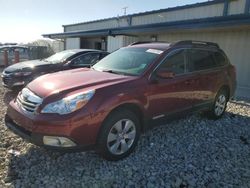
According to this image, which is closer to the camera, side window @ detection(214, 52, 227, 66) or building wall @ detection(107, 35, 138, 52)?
side window @ detection(214, 52, 227, 66)

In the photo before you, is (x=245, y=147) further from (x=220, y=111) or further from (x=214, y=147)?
(x=220, y=111)

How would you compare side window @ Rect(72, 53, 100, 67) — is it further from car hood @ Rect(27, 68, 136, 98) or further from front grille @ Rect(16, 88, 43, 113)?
front grille @ Rect(16, 88, 43, 113)

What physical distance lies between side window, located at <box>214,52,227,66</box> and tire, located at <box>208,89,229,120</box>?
644mm

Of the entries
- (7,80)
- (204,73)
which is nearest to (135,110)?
(204,73)

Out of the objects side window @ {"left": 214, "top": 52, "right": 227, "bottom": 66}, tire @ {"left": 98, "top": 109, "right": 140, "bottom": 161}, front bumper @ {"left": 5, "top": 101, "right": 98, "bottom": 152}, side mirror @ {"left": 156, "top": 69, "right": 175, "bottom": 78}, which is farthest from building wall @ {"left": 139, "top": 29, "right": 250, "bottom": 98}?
front bumper @ {"left": 5, "top": 101, "right": 98, "bottom": 152}

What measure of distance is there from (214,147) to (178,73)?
1.48 meters

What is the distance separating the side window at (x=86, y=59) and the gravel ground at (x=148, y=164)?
4.40 metres

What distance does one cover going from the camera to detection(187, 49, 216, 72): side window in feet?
17.3

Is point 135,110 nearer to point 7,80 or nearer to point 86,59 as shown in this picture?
point 7,80

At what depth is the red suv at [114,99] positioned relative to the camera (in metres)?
3.46

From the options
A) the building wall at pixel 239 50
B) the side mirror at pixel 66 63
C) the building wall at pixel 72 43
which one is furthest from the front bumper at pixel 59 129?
the building wall at pixel 72 43

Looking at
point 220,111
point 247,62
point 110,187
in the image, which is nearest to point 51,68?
point 220,111

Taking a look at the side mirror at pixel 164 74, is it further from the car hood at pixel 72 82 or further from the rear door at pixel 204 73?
the rear door at pixel 204 73

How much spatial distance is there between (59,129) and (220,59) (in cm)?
445
